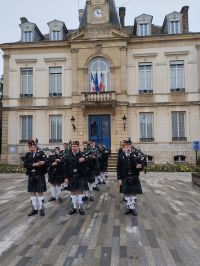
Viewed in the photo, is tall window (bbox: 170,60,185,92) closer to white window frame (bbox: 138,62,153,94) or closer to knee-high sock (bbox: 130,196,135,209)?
white window frame (bbox: 138,62,153,94)

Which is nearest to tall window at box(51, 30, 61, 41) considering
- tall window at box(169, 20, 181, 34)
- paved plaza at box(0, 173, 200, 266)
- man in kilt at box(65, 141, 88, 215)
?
tall window at box(169, 20, 181, 34)

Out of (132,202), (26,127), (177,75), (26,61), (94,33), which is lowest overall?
(132,202)

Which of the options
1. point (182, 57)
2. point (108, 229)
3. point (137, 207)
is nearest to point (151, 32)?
point (182, 57)

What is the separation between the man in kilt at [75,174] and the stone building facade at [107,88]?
51.5 ft

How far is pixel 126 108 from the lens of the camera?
2502cm

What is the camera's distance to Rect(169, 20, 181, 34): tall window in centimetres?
2641

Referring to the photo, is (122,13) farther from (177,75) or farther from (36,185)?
(36,185)

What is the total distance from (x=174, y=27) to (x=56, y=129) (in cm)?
1308

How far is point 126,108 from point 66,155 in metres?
16.4

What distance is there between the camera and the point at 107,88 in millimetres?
25625

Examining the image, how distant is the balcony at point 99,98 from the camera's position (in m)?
Answer: 24.4

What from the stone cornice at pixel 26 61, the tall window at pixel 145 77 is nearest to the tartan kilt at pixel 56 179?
the tall window at pixel 145 77

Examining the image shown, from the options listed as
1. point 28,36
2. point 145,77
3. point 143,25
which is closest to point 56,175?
point 145,77

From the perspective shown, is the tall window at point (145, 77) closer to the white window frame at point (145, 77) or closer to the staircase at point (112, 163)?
the white window frame at point (145, 77)
